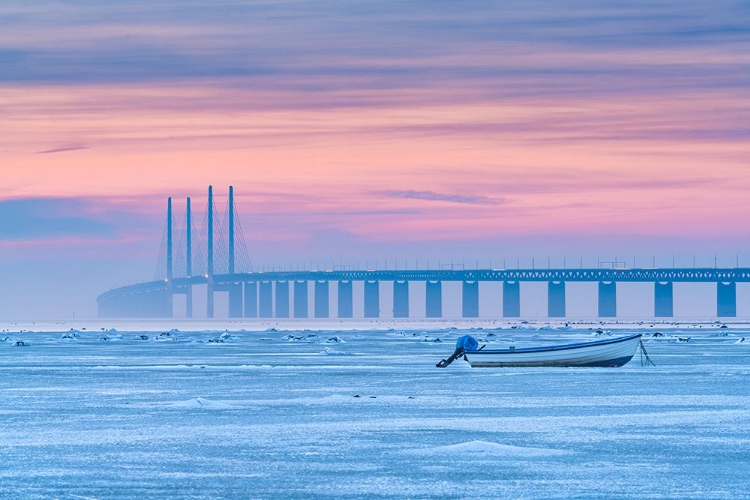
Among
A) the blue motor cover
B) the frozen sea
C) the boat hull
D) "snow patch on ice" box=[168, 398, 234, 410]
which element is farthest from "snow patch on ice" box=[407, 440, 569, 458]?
the blue motor cover

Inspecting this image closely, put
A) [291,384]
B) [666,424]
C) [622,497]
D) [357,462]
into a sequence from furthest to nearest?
[291,384]
[666,424]
[357,462]
[622,497]

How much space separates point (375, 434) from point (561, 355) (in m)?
25.1

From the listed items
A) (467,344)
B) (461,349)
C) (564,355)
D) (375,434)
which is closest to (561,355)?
(564,355)

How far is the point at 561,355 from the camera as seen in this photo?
48.9 meters

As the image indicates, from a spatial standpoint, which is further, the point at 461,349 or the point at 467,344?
the point at 467,344

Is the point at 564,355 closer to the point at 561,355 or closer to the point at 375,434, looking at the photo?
the point at 561,355

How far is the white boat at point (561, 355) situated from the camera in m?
48.7

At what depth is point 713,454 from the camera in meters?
21.7

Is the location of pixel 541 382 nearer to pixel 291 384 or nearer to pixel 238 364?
pixel 291 384

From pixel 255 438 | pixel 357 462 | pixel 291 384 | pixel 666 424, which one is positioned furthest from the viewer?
pixel 291 384

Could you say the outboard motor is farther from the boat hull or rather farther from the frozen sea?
the frozen sea

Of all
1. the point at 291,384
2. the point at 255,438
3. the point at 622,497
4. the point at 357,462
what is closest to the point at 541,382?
the point at 291,384

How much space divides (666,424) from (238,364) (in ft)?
89.1

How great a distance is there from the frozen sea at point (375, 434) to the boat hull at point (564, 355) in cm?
259
